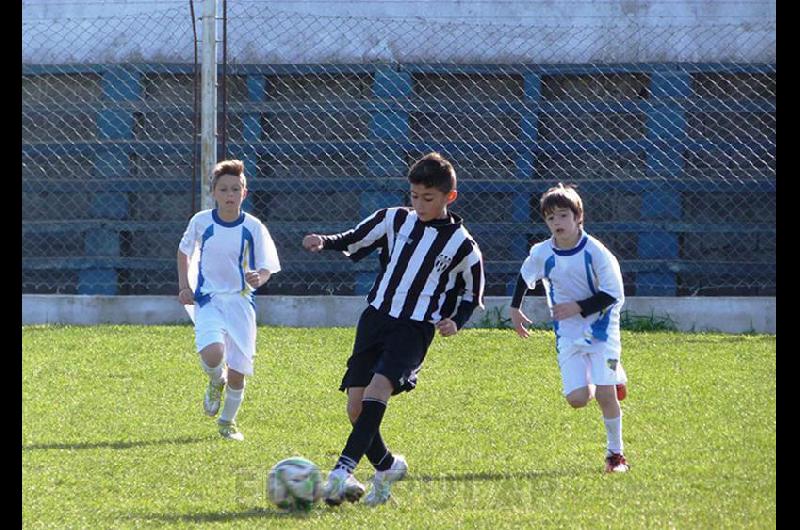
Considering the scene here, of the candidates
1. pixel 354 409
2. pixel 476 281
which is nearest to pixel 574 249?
pixel 476 281

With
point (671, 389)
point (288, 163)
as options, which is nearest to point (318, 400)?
point (671, 389)

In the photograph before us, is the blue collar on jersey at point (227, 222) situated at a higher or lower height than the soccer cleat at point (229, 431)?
higher

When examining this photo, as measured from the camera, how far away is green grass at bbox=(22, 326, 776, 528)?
5.37 m

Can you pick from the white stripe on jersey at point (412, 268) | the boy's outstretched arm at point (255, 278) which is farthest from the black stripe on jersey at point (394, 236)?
the boy's outstretched arm at point (255, 278)

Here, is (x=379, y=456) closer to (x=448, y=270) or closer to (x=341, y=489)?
(x=341, y=489)

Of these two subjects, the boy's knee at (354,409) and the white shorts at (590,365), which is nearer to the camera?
the boy's knee at (354,409)

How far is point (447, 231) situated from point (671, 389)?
113 inches

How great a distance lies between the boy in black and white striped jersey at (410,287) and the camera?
5.82 metres

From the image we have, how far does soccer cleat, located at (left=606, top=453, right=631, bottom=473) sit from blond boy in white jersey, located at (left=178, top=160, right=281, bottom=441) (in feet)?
7.15

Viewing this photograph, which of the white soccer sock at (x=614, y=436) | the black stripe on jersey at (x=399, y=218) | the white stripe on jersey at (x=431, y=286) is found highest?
the black stripe on jersey at (x=399, y=218)

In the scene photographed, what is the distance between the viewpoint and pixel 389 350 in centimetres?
584

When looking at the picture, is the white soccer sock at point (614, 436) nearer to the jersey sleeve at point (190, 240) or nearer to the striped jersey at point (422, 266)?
the striped jersey at point (422, 266)

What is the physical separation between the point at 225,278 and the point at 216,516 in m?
2.57

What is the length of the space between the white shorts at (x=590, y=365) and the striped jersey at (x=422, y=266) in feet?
2.64
